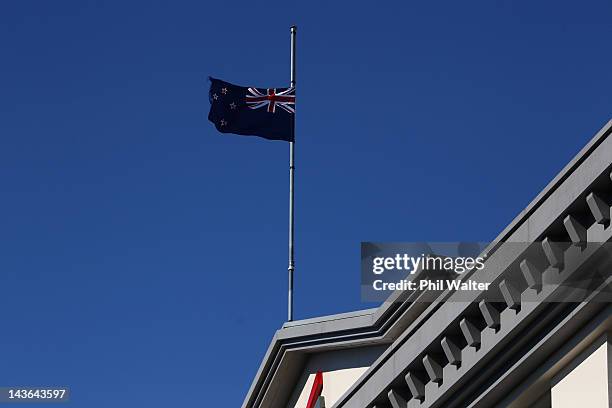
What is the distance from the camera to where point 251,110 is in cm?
3253

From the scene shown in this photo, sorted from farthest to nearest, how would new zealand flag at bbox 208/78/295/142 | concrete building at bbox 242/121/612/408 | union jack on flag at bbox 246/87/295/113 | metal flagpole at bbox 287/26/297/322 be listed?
union jack on flag at bbox 246/87/295/113 → new zealand flag at bbox 208/78/295/142 → metal flagpole at bbox 287/26/297/322 → concrete building at bbox 242/121/612/408

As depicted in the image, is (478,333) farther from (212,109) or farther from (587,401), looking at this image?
(212,109)

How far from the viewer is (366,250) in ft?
77.9

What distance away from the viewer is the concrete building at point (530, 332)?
1503 cm

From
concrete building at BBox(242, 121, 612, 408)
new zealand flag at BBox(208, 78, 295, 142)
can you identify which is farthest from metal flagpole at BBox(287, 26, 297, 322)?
concrete building at BBox(242, 121, 612, 408)

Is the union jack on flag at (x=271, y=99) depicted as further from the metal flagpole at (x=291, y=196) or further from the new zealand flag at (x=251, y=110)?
the metal flagpole at (x=291, y=196)

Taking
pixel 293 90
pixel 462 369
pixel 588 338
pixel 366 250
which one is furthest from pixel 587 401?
pixel 293 90

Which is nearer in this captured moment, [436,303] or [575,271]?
[575,271]

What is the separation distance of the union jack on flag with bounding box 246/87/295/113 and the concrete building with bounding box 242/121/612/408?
14945mm

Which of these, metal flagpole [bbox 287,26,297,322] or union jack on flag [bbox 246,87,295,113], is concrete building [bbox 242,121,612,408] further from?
union jack on flag [bbox 246,87,295,113]

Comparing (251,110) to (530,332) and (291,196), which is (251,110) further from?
(530,332)

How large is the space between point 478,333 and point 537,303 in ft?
3.55

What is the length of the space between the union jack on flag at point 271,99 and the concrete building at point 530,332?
14945mm

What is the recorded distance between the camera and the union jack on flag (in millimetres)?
32562
